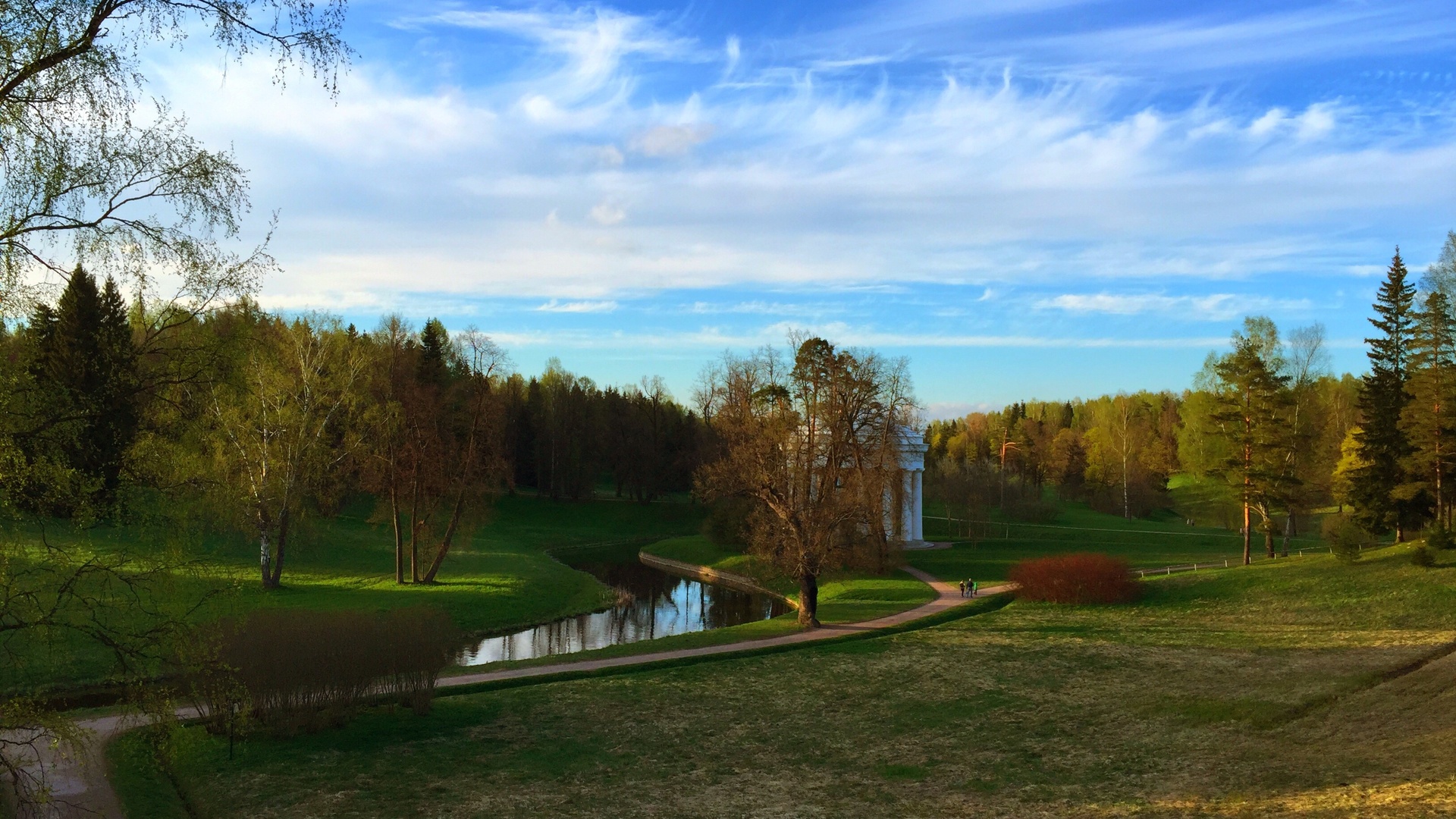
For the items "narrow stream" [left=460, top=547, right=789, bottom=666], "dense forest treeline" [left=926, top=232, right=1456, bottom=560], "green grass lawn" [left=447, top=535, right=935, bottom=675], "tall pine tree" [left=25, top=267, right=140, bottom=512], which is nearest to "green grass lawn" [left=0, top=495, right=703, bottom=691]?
"narrow stream" [left=460, top=547, right=789, bottom=666]

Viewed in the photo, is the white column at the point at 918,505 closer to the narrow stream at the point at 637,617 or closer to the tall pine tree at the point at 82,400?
the narrow stream at the point at 637,617

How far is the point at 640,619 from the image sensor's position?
34.9 meters

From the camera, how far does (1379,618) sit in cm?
2625

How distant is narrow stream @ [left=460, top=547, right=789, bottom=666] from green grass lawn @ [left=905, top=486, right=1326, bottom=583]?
9.37m

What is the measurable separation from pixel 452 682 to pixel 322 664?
4858mm

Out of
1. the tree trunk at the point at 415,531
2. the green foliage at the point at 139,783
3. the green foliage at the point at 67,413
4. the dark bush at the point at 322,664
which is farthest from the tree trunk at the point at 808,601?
the green foliage at the point at 67,413

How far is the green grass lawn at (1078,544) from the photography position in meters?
43.6

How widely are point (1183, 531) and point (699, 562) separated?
31942mm

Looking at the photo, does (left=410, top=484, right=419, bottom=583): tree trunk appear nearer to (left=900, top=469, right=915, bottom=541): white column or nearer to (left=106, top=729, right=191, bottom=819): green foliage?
(left=106, top=729, right=191, bottom=819): green foliage

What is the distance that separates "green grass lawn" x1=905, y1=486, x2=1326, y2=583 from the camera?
43625mm

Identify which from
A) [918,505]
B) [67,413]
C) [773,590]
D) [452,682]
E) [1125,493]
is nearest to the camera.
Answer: [67,413]

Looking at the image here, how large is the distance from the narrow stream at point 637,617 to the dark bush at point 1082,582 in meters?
9.55

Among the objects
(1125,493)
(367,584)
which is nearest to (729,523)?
(367,584)

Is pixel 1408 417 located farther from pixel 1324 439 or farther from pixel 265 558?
pixel 265 558
